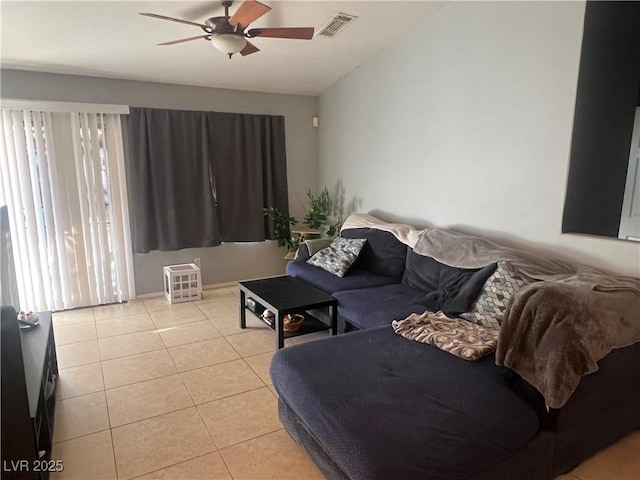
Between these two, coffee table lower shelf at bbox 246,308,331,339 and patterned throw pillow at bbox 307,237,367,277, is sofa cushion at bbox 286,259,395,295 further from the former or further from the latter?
coffee table lower shelf at bbox 246,308,331,339

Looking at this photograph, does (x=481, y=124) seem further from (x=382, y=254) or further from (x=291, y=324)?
(x=291, y=324)

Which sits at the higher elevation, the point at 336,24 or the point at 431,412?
the point at 336,24

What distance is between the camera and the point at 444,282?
2805 mm

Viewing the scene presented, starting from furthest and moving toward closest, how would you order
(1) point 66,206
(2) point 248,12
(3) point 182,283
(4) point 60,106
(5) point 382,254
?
(3) point 182,283 → (1) point 66,206 → (4) point 60,106 → (5) point 382,254 → (2) point 248,12

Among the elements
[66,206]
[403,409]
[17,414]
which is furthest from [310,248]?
[17,414]

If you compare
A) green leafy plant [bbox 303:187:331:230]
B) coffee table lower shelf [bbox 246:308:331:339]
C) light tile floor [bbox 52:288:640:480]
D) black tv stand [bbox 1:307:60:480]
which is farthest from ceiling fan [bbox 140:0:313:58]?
green leafy plant [bbox 303:187:331:230]

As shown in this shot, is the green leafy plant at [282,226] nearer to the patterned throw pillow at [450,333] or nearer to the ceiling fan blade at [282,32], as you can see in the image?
the ceiling fan blade at [282,32]

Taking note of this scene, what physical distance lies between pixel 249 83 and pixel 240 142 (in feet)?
2.09

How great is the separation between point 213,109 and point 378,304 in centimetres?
296

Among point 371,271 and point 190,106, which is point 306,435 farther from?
point 190,106

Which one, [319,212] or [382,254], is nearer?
[382,254]

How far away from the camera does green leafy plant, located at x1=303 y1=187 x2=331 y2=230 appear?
15.6ft

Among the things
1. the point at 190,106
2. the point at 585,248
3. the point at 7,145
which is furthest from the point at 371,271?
the point at 7,145

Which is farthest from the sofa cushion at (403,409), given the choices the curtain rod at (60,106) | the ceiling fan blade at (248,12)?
the curtain rod at (60,106)
